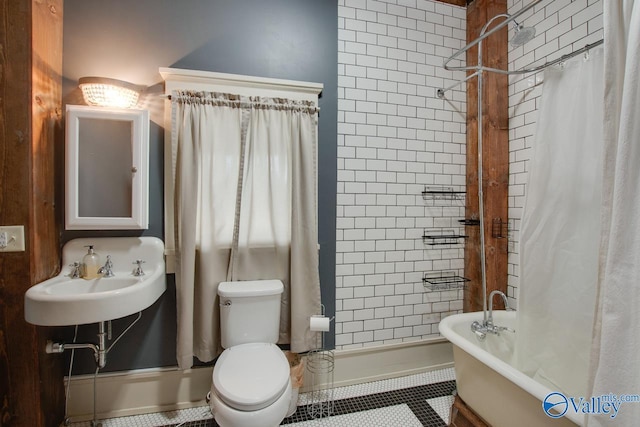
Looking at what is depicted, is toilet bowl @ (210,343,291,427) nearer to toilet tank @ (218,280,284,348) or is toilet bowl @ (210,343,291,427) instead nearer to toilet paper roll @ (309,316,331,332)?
toilet tank @ (218,280,284,348)

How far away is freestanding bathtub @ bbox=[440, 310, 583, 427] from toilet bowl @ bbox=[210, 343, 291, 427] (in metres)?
1.03

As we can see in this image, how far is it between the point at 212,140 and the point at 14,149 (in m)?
0.99

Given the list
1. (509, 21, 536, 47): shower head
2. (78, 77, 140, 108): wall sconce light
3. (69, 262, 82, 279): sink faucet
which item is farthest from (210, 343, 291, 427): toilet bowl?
(509, 21, 536, 47): shower head

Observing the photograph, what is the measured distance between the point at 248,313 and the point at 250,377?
0.44 m

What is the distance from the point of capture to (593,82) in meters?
1.46

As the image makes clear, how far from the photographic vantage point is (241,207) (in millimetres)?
1979

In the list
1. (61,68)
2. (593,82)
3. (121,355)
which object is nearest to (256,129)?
(61,68)

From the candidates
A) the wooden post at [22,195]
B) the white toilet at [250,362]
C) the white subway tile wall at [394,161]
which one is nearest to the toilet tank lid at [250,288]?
the white toilet at [250,362]

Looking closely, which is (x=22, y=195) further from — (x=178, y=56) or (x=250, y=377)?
(x=250, y=377)

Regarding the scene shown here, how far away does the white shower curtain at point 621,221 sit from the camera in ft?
3.01

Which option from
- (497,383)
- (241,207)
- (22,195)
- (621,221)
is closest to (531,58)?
(621,221)

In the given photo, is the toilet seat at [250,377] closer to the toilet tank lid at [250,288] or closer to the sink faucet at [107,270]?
the toilet tank lid at [250,288]

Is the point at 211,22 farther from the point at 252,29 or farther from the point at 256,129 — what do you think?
the point at 256,129

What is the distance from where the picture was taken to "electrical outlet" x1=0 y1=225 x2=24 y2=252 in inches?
60.3
